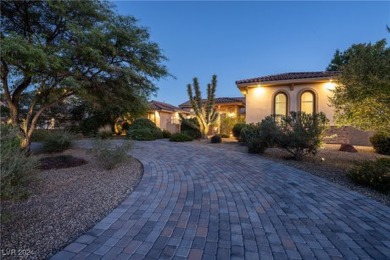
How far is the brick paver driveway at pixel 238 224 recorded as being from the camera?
2.28 meters

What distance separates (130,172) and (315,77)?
12789 millimetres

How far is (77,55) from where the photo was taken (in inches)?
240

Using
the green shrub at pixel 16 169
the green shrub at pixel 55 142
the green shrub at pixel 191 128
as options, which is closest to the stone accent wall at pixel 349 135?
the green shrub at pixel 191 128

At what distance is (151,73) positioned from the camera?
7695 mm

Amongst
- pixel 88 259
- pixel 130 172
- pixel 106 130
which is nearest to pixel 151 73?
pixel 130 172

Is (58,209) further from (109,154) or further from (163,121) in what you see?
(163,121)

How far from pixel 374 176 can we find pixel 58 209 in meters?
6.48

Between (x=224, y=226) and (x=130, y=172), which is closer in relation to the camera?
(x=224, y=226)

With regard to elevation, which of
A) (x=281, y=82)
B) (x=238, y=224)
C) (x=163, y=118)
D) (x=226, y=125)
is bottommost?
(x=238, y=224)

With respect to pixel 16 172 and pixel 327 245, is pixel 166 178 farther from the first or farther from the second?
pixel 327 245

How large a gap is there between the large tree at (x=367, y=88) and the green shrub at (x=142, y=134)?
11.5 metres

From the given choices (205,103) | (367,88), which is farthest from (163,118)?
(367,88)

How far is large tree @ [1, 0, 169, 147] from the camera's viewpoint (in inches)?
225

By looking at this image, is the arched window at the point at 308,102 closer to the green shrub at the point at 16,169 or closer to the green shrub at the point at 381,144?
the green shrub at the point at 381,144
